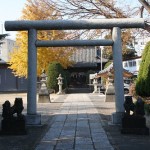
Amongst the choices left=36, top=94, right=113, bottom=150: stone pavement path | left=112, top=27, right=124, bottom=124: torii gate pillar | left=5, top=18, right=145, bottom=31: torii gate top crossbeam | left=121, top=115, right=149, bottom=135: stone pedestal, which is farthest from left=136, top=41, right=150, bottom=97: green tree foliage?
left=121, top=115, right=149, bottom=135: stone pedestal

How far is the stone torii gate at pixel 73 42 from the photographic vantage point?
11.2m

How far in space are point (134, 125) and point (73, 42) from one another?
3509 mm

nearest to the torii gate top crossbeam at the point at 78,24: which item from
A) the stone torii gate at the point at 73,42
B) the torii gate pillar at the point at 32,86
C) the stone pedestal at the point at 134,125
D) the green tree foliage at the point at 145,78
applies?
the stone torii gate at the point at 73,42

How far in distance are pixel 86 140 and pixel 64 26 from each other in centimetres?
410

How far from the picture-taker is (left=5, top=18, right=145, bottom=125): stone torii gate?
11164 millimetres

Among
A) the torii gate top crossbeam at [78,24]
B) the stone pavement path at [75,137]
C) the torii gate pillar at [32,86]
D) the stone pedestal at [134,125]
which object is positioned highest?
the torii gate top crossbeam at [78,24]

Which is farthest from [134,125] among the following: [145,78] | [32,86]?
[145,78]

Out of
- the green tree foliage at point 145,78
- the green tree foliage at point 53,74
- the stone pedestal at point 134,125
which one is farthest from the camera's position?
the green tree foliage at point 53,74

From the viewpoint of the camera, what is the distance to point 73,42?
11516 mm

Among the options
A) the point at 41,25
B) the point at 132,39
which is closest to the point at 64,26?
the point at 41,25

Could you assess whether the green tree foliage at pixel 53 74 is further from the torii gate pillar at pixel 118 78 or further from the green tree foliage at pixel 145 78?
the torii gate pillar at pixel 118 78

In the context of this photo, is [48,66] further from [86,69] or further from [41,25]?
[41,25]

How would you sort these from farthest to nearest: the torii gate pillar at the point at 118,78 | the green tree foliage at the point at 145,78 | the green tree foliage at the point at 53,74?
the green tree foliage at the point at 53,74 → the green tree foliage at the point at 145,78 → the torii gate pillar at the point at 118,78

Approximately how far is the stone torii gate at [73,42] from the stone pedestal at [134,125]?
1489mm
